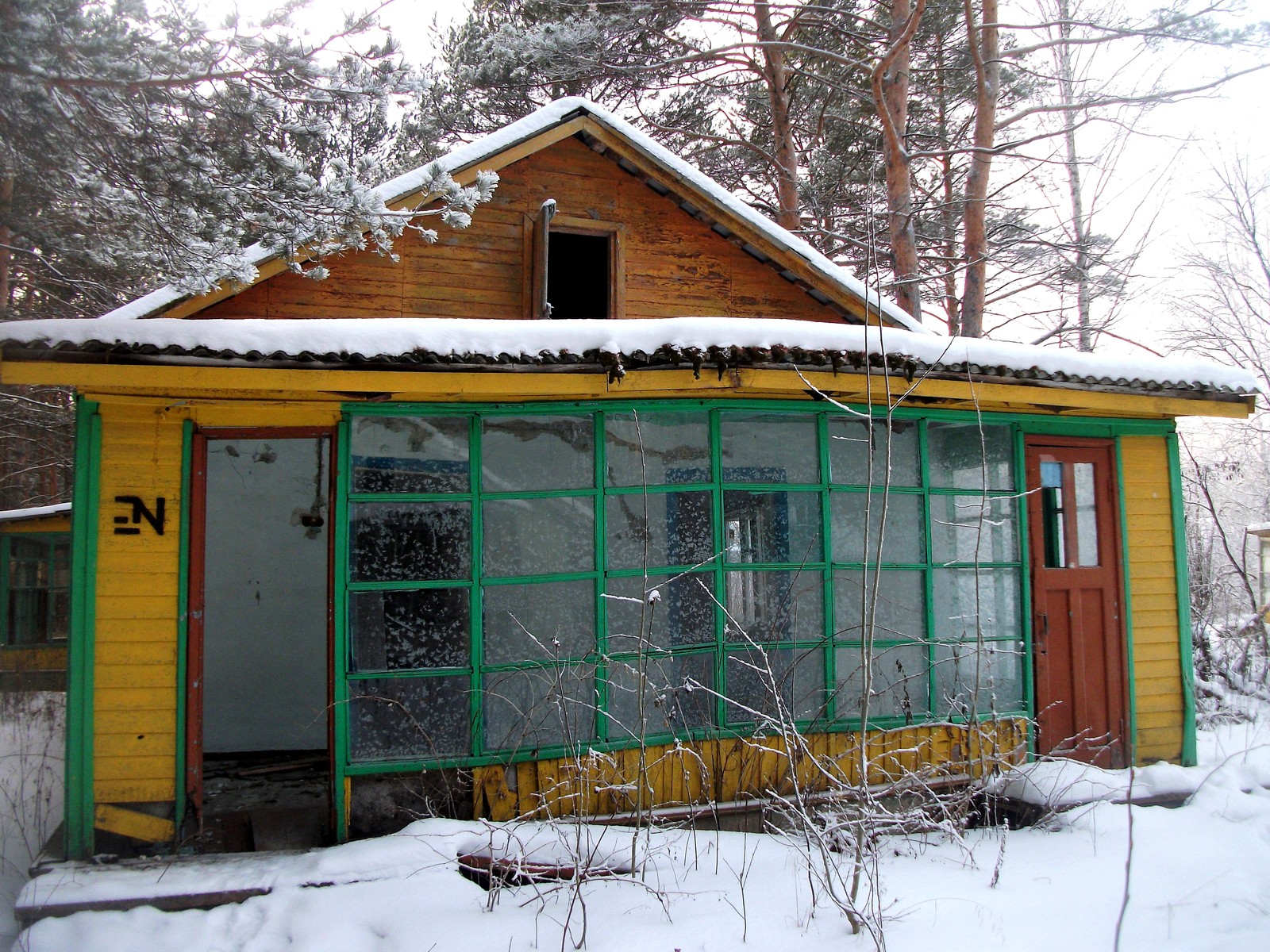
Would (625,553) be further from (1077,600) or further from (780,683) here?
(1077,600)

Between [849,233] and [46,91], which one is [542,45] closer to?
[849,233]

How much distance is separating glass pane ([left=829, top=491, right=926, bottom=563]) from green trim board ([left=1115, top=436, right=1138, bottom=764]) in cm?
170

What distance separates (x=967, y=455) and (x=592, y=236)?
13.1 feet

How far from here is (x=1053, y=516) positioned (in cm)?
602

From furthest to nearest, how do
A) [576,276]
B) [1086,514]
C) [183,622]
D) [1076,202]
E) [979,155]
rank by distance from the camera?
[1076,202]
[979,155]
[576,276]
[1086,514]
[183,622]

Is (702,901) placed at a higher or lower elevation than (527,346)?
lower

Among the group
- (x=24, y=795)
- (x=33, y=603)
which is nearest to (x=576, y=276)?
(x=24, y=795)

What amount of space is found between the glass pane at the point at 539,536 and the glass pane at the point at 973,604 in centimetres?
237

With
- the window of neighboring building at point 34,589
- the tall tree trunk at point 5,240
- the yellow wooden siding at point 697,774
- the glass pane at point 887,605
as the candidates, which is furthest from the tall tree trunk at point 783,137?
the window of neighboring building at point 34,589

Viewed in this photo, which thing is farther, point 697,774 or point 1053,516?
point 1053,516

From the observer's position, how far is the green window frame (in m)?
4.69

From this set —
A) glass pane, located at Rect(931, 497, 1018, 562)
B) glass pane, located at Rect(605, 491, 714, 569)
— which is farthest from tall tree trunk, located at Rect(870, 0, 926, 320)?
glass pane, located at Rect(605, 491, 714, 569)

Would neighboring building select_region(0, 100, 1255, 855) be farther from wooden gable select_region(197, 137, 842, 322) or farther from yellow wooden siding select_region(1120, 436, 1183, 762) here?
wooden gable select_region(197, 137, 842, 322)

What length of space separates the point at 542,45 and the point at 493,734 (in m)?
8.58
